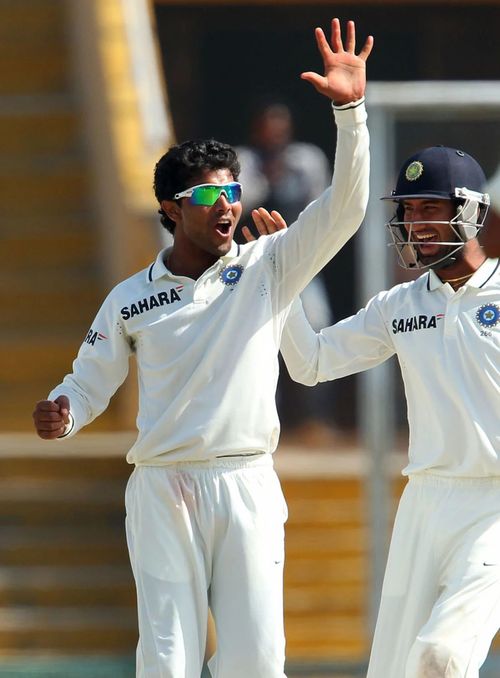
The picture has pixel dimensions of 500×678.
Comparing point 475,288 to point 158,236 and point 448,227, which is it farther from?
point 158,236

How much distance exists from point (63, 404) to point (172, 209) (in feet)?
2.08

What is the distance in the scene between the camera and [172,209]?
5.11 meters

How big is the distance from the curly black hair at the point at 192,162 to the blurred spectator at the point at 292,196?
4.36 metres

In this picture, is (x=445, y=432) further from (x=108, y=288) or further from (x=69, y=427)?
(x=108, y=288)

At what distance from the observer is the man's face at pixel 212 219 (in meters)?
4.99

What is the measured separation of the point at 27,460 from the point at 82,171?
6.94ft

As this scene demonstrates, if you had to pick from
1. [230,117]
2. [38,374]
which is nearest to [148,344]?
[38,374]

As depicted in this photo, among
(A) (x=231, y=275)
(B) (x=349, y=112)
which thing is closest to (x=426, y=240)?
(B) (x=349, y=112)

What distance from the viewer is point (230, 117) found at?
12172 mm

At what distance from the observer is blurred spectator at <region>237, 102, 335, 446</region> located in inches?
380

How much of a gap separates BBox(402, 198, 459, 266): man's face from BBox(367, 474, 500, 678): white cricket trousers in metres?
0.60

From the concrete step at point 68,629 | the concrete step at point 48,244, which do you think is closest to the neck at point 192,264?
the concrete step at point 68,629

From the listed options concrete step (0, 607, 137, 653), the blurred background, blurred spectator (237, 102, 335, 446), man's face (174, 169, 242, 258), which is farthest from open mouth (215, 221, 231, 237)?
blurred spectator (237, 102, 335, 446)

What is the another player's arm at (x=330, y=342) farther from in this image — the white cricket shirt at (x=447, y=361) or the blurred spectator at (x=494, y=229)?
the blurred spectator at (x=494, y=229)
